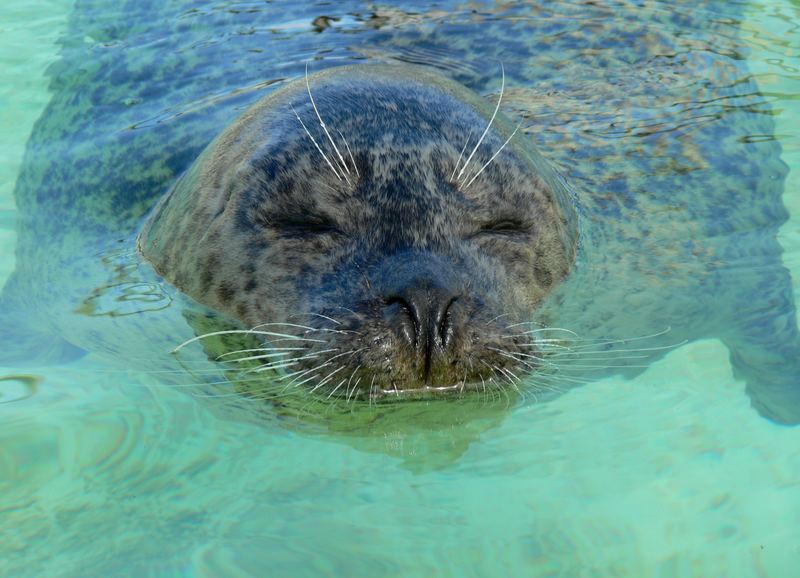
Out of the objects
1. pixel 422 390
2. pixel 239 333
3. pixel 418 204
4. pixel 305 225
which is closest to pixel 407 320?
pixel 422 390

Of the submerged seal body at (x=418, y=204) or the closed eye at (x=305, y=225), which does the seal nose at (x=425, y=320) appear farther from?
the closed eye at (x=305, y=225)

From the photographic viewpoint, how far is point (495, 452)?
3.14 meters

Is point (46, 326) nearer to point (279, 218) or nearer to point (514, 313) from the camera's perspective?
point (279, 218)

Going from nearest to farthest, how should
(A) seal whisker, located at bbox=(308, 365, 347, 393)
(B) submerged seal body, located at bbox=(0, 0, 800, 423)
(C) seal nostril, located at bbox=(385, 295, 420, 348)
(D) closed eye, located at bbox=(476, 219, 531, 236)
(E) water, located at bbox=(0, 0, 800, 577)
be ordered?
(E) water, located at bbox=(0, 0, 800, 577) → (C) seal nostril, located at bbox=(385, 295, 420, 348) → (A) seal whisker, located at bbox=(308, 365, 347, 393) → (B) submerged seal body, located at bbox=(0, 0, 800, 423) → (D) closed eye, located at bbox=(476, 219, 531, 236)

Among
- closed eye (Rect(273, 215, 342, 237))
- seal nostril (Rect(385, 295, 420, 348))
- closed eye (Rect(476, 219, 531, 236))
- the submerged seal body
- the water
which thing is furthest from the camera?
closed eye (Rect(476, 219, 531, 236))

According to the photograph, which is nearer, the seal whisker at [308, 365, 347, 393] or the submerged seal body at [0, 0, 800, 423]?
the seal whisker at [308, 365, 347, 393]

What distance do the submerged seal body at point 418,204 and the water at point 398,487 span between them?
0.20 m

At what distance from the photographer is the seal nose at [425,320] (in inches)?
118

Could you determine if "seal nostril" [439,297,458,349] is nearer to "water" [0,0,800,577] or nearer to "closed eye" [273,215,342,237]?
"water" [0,0,800,577]

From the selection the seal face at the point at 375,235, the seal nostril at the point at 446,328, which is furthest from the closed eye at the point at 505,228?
the seal nostril at the point at 446,328

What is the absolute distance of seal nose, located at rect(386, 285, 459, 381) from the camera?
301 cm

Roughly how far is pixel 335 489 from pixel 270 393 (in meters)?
0.55

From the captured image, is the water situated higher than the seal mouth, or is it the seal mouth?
the seal mouth

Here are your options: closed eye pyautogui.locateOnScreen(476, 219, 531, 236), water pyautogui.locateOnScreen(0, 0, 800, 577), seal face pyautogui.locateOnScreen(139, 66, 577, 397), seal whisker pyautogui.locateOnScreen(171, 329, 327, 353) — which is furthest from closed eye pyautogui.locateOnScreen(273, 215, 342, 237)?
water pyautogui.locateOnScreen(0, 0, 800, 577)
